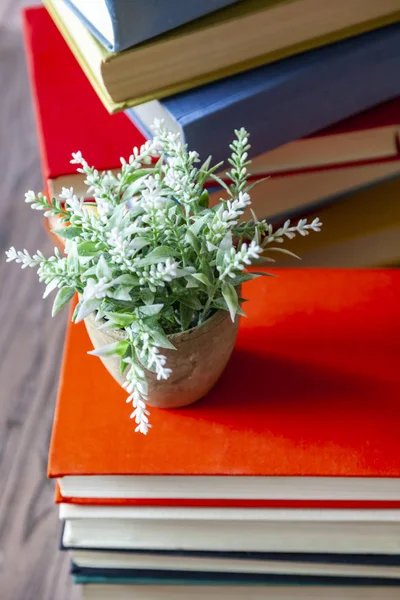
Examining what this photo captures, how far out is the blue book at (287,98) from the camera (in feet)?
1.96

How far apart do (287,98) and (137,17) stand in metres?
0.14

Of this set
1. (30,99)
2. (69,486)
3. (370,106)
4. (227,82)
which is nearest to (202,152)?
(227,82)

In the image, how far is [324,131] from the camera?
676mm

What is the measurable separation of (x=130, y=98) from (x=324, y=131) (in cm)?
18

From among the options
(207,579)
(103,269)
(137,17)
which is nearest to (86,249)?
(103,269)

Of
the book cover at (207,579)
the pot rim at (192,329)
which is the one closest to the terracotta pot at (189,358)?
the pot rim at (192,329)

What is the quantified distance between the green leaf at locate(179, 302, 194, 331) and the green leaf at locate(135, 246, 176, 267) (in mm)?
36

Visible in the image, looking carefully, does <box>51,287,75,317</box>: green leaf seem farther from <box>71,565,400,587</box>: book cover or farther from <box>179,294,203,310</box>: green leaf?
<box>71,565,400,587</box>: book cover

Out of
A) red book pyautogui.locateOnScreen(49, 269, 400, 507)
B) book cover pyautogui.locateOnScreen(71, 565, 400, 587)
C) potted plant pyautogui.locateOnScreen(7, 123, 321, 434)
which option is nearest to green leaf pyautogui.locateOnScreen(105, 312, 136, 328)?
potted plant pyautogui.locateOnScreen(7, 123, 321, 434)

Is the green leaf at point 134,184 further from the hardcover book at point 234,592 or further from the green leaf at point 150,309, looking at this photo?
the hardcover book at point 234,592

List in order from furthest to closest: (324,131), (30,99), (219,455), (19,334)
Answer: (30,99), (19,334), (324,131), (219,455)

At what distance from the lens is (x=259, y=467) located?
52 cm

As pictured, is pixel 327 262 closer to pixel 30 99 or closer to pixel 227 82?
pixel 227 82

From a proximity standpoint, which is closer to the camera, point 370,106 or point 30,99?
point 370,106
